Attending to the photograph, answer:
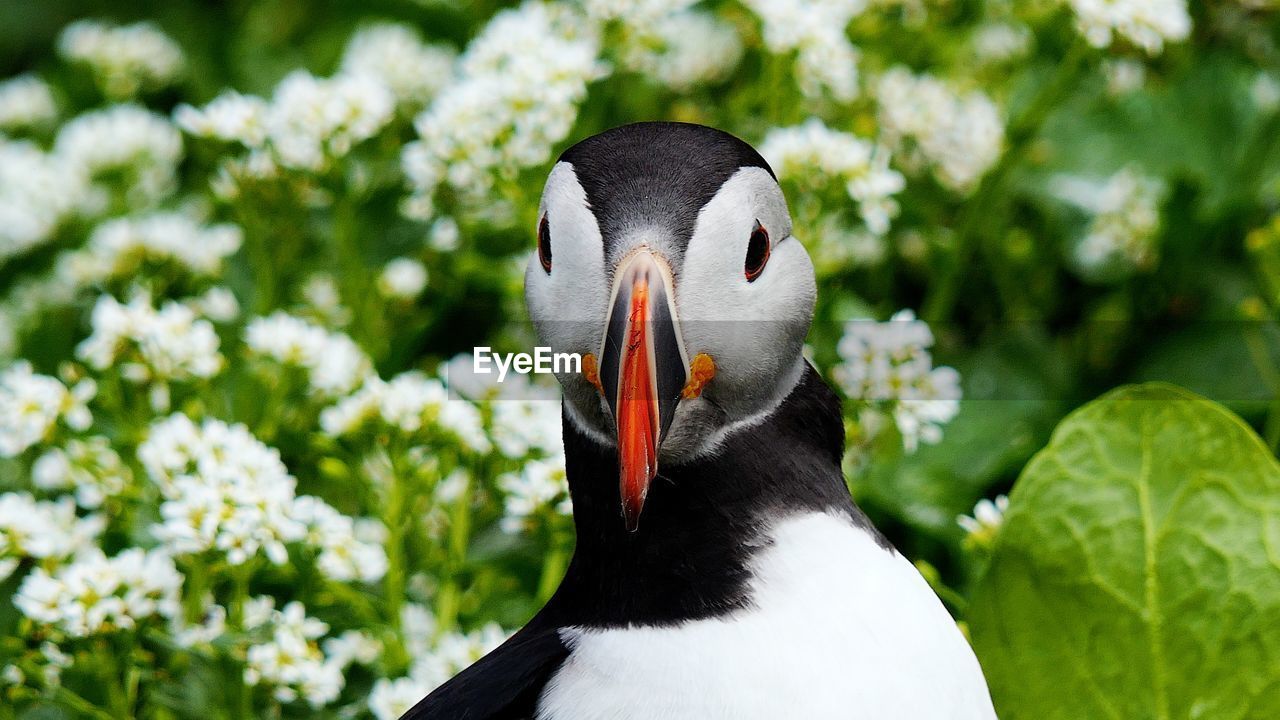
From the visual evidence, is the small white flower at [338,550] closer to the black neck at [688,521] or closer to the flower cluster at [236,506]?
the flower cluster at [236,506]

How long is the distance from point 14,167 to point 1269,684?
206cm

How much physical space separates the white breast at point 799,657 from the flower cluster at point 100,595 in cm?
43

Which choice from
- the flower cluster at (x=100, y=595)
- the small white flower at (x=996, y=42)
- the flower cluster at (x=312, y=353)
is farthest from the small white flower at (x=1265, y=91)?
the flower cluster at (x=100, y=595)

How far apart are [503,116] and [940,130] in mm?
655

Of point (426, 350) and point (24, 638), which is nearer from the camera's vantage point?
point (24, 638)

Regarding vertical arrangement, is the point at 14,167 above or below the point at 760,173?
below

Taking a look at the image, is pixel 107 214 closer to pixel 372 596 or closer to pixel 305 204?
pixel 305 204

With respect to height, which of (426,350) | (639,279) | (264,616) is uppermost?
(639,279)

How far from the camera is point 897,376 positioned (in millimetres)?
1400

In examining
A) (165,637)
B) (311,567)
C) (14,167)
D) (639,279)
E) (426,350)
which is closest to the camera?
(639,279)

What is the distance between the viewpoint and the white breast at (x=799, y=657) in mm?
944

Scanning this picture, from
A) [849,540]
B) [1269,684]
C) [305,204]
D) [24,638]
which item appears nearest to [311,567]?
[24,638]

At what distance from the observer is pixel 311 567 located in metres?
1.29

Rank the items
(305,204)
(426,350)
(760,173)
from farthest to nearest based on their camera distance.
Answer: (426,350) < (305,204) < (760,173)
